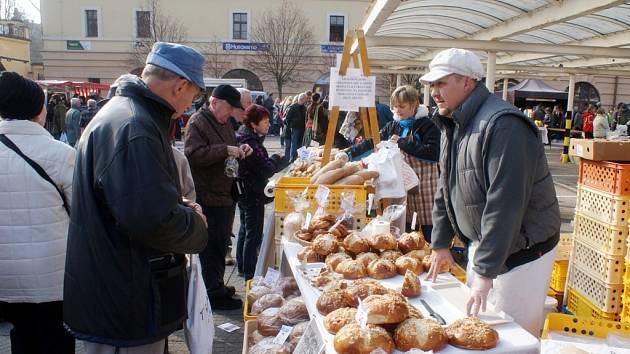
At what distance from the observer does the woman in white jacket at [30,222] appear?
2537 millimetres

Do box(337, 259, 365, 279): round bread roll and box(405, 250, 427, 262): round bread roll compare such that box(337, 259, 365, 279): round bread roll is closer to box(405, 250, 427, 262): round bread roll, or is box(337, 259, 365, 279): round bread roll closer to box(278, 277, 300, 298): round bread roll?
box(405, 250, 427, 262): round bread roll

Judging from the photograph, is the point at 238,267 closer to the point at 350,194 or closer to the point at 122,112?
the point at 350,194

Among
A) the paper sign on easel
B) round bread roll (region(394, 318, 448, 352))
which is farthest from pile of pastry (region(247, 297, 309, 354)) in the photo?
the paper sign on easel

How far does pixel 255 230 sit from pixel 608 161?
2.92 m

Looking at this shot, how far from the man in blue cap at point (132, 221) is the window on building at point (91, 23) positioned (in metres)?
37.9

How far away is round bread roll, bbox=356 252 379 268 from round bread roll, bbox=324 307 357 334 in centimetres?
63

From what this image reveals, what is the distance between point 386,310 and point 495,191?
2.21 ft

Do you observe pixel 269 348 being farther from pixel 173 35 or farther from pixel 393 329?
pixel 173 35

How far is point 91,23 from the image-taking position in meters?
35.6

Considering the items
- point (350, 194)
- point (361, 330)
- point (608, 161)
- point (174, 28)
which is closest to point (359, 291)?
point (361, 330)

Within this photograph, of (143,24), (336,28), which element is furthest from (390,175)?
(143,24)

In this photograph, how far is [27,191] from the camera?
8.34ft

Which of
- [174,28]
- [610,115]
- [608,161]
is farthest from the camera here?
[174,28]

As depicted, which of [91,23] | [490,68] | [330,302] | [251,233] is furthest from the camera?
[91,23]
